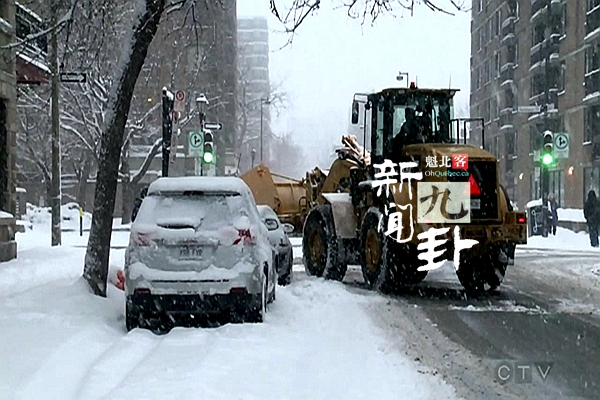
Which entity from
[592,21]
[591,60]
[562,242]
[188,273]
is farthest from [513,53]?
[188,273]

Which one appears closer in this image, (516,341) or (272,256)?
(516,341)

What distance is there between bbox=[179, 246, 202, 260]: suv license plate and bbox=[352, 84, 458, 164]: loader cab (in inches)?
268

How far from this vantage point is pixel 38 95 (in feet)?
128

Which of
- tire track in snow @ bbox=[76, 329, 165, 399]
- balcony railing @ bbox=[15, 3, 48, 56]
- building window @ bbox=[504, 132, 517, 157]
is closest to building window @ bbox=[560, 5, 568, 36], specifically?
building window @ bbox=[504, 132, 517, 157]

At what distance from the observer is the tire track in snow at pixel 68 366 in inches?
272

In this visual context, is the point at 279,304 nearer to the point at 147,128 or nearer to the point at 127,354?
the point at 127,354

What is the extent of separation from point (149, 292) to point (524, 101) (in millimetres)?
50122

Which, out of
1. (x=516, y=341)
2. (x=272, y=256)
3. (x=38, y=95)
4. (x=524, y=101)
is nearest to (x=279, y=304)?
(x=272, y=256)

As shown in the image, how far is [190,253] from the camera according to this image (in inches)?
389

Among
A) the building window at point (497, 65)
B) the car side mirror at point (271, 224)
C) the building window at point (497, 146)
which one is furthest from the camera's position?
the building window at point (497, 65)

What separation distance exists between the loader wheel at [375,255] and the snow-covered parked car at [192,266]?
15.9 feet

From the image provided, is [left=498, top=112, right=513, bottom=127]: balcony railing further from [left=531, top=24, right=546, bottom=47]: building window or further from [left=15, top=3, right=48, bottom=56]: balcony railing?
[left=15, top=3, right=48, bottom=56]: balcony railing

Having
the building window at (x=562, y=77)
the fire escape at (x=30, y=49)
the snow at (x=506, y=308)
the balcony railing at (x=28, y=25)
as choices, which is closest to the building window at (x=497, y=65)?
the building window at (x=562, y=77)

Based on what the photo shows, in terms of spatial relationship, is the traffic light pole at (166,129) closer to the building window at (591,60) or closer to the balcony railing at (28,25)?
the balcony railing at (28,25)
